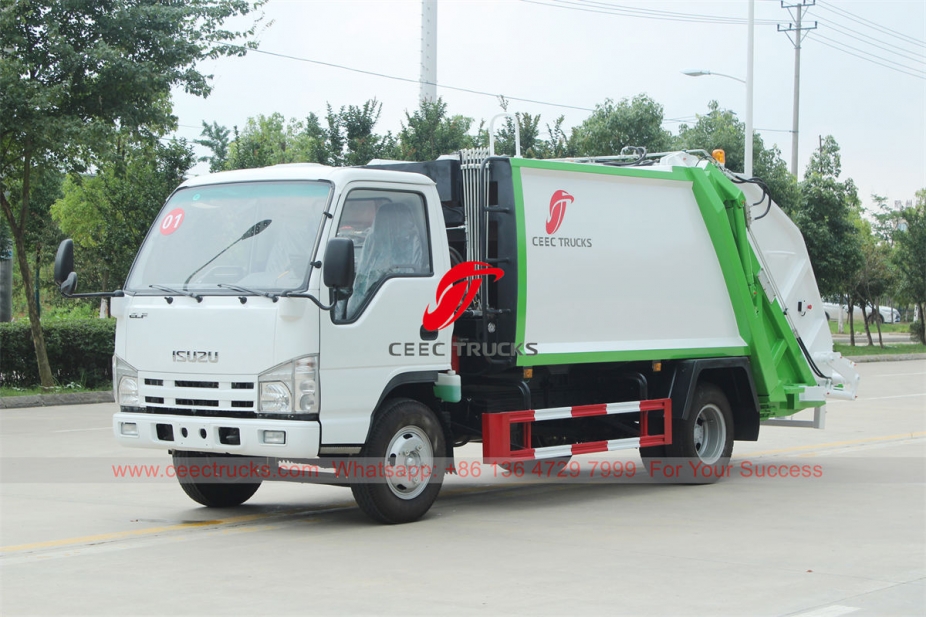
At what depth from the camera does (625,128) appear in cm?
3294

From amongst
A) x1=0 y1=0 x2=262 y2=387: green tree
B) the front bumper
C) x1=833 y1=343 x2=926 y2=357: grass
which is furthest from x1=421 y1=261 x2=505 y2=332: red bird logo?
x1=833 y1=343 x2=926 y2=357: grass

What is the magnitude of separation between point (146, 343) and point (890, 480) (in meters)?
7.44

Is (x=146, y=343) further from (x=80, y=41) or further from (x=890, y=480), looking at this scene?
(x=80, y=41)

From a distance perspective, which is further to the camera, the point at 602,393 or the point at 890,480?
the point at 890,480

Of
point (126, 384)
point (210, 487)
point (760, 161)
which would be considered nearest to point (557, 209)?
point (210, 487)

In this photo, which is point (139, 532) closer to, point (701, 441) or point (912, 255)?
point (701, 441)

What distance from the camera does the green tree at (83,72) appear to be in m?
18.9

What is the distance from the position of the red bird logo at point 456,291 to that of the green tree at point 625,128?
77.5 feet

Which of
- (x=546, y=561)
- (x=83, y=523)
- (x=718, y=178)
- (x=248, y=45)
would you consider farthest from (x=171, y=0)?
(x=546, y=561)

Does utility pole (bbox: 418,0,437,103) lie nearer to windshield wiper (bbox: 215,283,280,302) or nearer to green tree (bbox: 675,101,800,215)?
green tree (bbox: 675,101,800,215)

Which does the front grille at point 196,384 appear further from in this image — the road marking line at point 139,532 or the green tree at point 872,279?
the green tree at point 872,279

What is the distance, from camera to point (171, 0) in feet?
69.1

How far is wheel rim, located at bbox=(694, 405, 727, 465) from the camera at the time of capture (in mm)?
11531

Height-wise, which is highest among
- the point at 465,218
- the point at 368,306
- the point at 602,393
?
the point at 465,218
